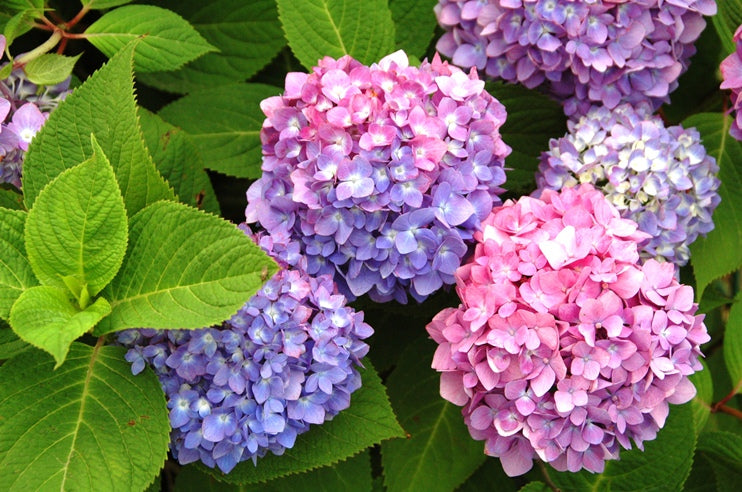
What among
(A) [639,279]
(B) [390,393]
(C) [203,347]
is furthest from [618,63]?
(C) [203,347]

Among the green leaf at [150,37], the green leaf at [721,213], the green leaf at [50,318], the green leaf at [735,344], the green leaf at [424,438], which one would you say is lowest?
the green leaf at [424,438]

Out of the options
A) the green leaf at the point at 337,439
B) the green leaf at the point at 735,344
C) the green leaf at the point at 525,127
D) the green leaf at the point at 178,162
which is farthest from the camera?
the green leaf at the point at 735,344

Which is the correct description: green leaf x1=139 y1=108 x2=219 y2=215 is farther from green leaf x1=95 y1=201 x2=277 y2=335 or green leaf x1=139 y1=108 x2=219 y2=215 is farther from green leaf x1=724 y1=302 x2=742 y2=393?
green leaf x1=724 y1=302 x2=742 y2=393

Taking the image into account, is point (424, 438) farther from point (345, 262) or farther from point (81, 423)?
point (81, 423)

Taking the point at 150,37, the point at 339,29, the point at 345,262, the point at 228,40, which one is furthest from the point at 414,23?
the point at 345,262

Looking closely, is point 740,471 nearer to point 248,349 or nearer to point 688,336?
point 688,336

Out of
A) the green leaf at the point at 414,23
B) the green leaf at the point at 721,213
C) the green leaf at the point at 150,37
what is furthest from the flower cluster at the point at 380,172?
the green leaf at the point at 721,213

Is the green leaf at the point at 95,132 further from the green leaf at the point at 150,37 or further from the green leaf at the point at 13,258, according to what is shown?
the green leaf at the point at 150,37
